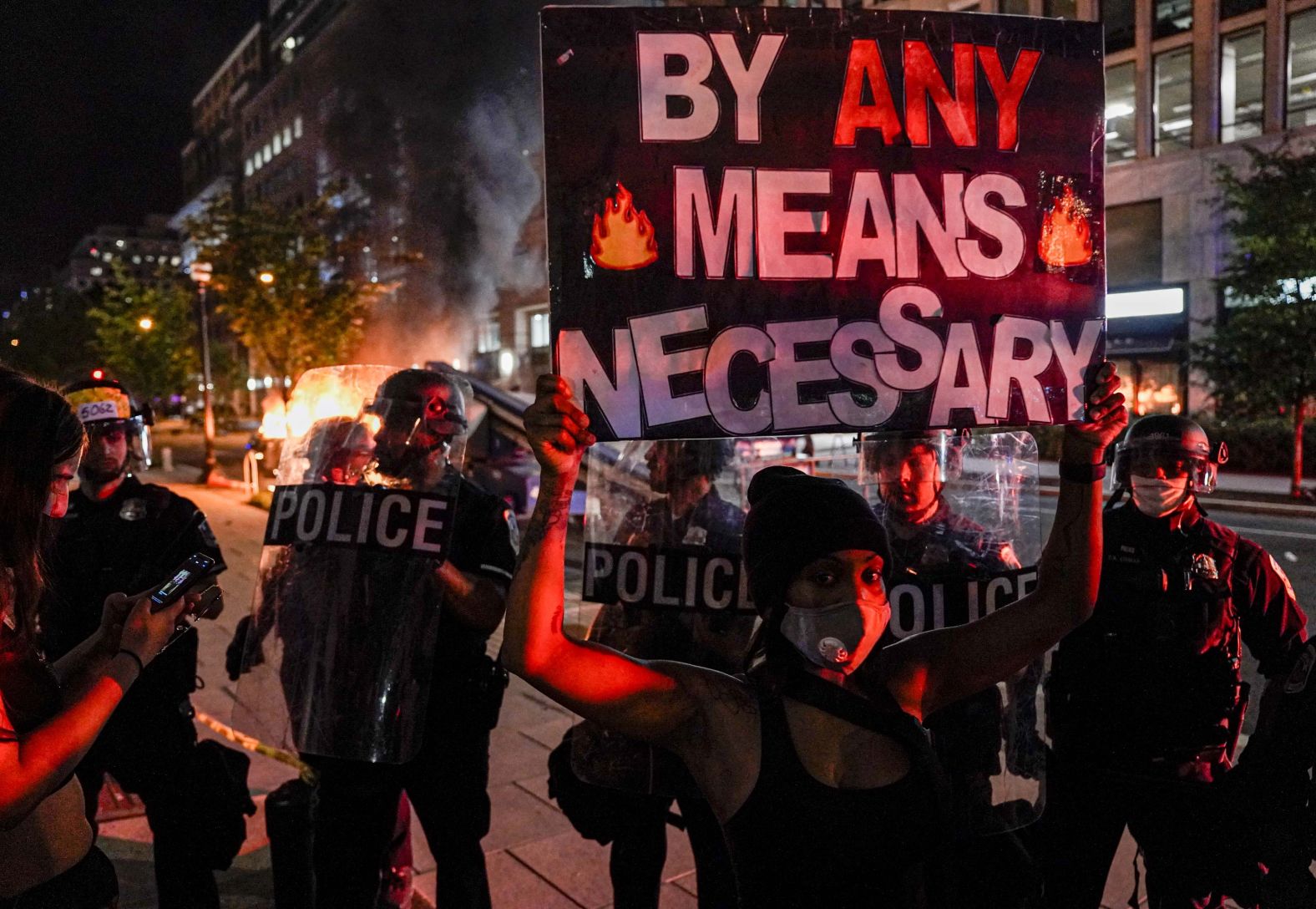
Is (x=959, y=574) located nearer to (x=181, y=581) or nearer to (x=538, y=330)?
(x=181, y=581)

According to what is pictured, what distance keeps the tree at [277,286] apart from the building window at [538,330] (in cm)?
1593

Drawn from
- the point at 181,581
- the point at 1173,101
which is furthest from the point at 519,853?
the point at 1173,101

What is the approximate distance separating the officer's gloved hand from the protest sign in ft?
6.00

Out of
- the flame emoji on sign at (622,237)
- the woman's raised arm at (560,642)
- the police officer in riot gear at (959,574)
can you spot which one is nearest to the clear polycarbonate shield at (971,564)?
the police officer in riot gear at (959,574)

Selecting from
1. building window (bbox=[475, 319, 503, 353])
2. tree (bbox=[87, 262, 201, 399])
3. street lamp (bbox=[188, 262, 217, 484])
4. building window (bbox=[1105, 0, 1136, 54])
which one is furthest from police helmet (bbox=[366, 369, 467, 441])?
building window (bbox=[475, 319, 503, 353])

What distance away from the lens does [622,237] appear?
1.90 metres

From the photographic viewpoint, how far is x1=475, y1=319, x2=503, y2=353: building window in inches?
1518

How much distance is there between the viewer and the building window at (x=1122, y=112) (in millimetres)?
24953

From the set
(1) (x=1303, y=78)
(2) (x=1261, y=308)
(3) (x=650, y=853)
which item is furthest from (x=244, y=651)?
(1) (x=1303, y=78)

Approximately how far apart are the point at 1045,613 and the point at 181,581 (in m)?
2.01

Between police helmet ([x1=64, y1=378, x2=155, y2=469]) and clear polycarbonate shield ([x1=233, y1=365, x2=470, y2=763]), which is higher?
police helmet ([x1=64, y1=378, x2=155, y2=469])

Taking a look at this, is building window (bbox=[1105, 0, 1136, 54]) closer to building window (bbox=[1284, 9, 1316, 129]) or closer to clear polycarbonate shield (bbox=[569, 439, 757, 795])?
building window (bbox=[1284, 9, 1316, 129])

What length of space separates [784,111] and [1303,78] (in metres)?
26.6

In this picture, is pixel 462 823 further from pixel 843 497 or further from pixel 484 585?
pixel 843 497
